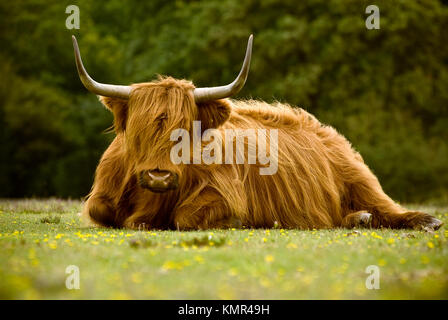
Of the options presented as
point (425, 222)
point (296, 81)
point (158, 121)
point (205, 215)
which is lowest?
point (425, 222)

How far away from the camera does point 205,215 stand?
618cm

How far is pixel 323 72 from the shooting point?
21656 mm

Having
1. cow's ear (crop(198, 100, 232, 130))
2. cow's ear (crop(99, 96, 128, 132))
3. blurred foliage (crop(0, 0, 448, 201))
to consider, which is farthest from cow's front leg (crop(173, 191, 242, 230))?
blurred foliage (crop(0, 0, 448, 201))

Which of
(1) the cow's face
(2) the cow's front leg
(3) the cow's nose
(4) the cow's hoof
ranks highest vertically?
(1) the cow's face

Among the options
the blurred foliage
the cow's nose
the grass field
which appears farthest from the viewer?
the blurred foliage

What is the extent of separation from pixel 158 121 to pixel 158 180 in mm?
673

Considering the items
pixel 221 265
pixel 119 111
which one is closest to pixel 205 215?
pixel 119 111

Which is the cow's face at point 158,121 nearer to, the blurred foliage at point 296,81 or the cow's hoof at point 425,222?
the cow's hoof at point 425,222

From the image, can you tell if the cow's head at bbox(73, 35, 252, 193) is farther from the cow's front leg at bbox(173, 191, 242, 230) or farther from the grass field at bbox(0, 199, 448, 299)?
the grass field at bbox(0, 199, 448, 299)

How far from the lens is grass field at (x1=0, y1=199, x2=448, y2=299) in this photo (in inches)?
135

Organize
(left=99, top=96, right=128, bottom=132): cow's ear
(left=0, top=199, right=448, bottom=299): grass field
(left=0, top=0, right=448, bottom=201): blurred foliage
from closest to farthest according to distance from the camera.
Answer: (left=0, top=199, right=448, bottom=299): grass field, (left=99, top=96, right=128, bottom=132): cow's ear, (left=0, top=0, right=448, bottom=201): blurred foliage

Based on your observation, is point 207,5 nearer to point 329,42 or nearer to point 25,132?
point 329,42

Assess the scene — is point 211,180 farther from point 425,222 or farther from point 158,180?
point 425,222

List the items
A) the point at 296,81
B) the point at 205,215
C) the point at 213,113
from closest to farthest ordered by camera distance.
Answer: the point at 205,215, the point at 213,113, the point at 296,81
